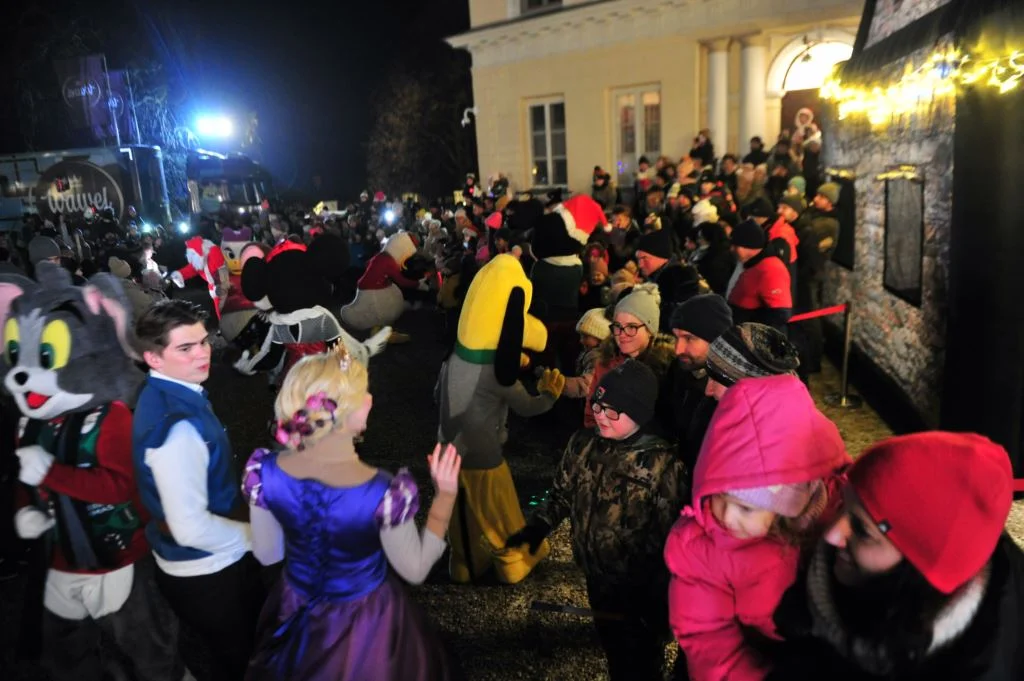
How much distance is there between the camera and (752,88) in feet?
45.6

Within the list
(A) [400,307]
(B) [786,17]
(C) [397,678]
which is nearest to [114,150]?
(A) [400,307]

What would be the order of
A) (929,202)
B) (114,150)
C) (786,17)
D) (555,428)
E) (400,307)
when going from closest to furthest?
1. (929,202)
2. (555,428)
3. (400,307)
4. (786,17)
5. (114,150)

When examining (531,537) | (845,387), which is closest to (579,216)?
(845,387)

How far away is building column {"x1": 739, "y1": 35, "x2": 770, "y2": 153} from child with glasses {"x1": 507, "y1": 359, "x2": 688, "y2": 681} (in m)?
12.9

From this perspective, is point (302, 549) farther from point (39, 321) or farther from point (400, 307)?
point (400, 307)

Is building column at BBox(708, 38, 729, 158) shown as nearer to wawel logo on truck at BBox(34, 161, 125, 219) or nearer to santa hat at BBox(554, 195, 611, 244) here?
santa hat at BBox(554, 195, 611, 244)

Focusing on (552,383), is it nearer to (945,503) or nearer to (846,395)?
(945,503)

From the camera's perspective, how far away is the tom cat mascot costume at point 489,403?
363 centimetres

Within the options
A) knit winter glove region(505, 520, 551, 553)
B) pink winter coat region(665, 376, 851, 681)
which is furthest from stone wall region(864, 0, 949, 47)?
knit winter glove region(505, 520, 551, 553)

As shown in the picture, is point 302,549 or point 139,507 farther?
point 139,507

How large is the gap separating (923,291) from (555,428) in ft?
10.9

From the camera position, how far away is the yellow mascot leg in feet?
13.1

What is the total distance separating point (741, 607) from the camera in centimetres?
193

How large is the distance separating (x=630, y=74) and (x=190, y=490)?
1495 centimetres
